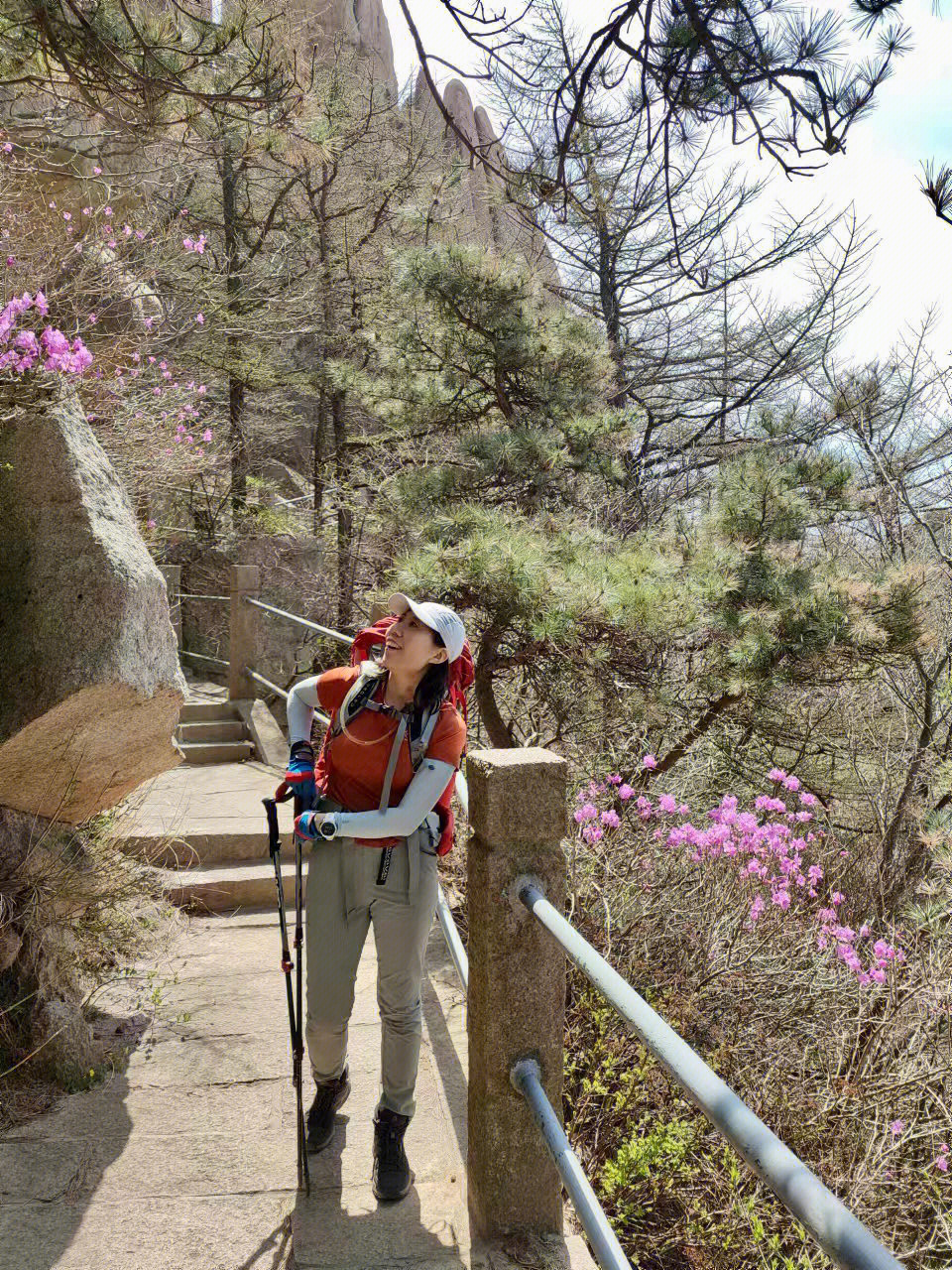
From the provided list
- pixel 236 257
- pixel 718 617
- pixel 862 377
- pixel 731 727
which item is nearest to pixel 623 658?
pixel 718 617

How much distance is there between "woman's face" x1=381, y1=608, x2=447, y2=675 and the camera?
8.19 feet

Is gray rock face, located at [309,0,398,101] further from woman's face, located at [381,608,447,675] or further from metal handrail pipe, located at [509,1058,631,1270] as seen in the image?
metal handrail pipe, located at [509,1058,631,1270]

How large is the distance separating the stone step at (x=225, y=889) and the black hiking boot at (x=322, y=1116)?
2.06m

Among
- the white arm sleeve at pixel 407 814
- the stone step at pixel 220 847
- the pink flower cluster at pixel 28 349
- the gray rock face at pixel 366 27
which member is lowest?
the stone step at pixel 220 847

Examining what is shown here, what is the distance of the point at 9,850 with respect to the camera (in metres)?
3.42

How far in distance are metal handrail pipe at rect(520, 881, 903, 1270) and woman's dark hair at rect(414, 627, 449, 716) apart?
0.88 metres

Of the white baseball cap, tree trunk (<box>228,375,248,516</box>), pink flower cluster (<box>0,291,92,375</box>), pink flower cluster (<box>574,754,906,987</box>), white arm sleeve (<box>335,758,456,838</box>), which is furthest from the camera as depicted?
tree trunk (<box>228,375,248,516</box>)

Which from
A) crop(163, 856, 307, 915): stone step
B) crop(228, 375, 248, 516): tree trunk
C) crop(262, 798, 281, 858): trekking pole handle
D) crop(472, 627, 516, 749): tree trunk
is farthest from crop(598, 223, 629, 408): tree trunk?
crop(262, 798, 281, 858): trekking pole handle

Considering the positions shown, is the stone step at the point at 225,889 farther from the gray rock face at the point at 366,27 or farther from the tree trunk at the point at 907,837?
the gray rock face at the point at 366,27

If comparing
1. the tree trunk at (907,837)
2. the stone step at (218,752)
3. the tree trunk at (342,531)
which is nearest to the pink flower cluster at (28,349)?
the stone step at (218,752)

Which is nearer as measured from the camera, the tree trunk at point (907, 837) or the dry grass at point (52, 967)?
the dry grass at point (52, 967)

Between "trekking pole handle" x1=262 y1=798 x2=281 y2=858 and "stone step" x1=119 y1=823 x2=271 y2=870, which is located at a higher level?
"trekking pole handle" x1=262 y1=798 x2=281 y2=858

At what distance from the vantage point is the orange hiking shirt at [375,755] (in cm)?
252

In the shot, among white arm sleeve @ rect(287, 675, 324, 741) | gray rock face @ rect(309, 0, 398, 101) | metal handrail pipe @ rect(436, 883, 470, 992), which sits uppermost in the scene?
gray rock face @ rect(309, 0, 398, 101)
